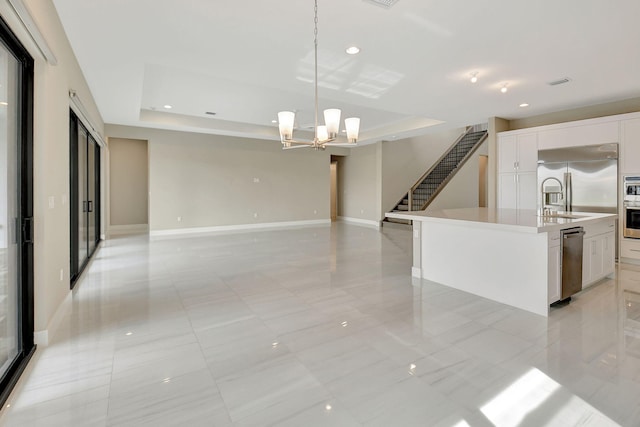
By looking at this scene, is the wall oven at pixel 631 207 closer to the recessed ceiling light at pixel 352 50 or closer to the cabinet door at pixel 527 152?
the cabinet door at pixel 527 152

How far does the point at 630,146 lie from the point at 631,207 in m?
0.94

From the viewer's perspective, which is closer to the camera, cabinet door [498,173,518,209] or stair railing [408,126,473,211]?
cabinet door [498,173,518,209]

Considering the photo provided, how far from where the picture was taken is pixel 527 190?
6.25m

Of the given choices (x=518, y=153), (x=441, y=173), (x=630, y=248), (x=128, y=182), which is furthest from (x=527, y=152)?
(x=128, y=182)

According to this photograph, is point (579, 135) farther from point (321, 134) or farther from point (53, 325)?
point (53, 325)

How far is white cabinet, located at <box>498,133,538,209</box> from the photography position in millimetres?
6164

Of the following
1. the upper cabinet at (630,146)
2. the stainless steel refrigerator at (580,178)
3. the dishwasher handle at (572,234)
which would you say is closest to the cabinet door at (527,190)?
the stainless steel refrigerator at (580,178)

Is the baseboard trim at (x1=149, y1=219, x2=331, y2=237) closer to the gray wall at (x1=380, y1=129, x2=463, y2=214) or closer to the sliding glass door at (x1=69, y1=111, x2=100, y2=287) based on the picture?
the gray wall at (x1=380, y1=129, x2=463, y2=214)

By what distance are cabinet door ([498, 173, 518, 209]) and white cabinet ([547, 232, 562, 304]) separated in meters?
3.67

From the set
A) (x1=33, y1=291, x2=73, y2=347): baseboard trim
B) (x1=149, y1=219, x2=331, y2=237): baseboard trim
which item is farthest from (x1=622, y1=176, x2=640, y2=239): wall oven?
(x1=33, y1=291, x2=73, y2=347): baseboard trim

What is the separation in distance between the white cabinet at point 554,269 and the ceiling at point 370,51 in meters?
2.00

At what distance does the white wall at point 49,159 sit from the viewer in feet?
7.91

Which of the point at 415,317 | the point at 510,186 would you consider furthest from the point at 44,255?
the point at 510,186

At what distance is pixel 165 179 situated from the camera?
8.39m
